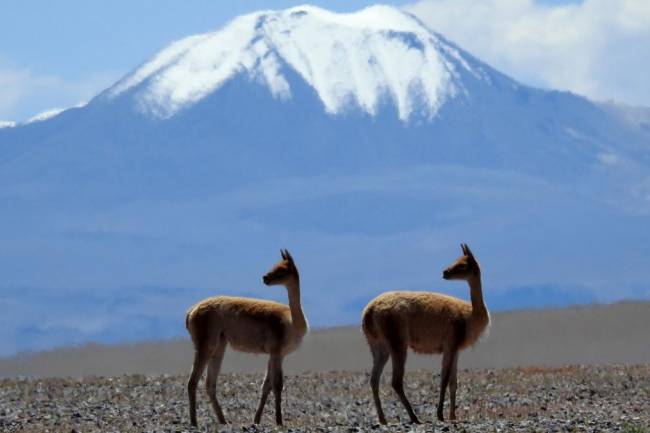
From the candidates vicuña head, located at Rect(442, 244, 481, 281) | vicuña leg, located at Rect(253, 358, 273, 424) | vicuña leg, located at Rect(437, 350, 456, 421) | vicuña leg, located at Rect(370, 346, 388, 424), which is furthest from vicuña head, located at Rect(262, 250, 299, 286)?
vicuña leg, located at Rect(437, 350, 456, 421)

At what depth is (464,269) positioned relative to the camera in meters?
22.5

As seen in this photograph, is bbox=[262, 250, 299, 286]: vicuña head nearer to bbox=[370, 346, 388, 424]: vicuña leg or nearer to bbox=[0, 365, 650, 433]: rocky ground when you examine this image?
bbox=[370, 346, 388, 424]: vicuña leg

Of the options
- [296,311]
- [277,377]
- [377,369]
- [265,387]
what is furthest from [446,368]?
[265,387]

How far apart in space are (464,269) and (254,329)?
3373 millimetres

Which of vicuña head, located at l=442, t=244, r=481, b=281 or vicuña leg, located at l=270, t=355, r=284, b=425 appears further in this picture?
vicuña head, located at l=442, t=244, r=481, b=281

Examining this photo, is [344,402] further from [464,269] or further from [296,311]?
[296,311]

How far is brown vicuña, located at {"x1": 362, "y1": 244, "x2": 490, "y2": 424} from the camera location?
22.0m

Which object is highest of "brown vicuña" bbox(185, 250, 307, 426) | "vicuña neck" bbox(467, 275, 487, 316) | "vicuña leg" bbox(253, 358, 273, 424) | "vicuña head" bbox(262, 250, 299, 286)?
"vicuña head" bbox(262, 250, 299, 286)

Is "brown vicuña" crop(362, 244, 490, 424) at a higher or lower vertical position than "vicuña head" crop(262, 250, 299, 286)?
lower

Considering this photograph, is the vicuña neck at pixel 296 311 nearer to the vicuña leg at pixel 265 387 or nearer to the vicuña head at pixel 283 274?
the vicuña head at pixel 283 274

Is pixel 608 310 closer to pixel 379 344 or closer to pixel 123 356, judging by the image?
pixel 123 356

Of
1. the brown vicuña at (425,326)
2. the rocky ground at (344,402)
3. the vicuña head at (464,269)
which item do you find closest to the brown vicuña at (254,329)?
the rocky ground at (344,402)

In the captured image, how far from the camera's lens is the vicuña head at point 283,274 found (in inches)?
867

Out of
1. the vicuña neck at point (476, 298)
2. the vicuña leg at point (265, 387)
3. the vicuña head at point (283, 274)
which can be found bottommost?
the vicuña leg at point (265, 387)
